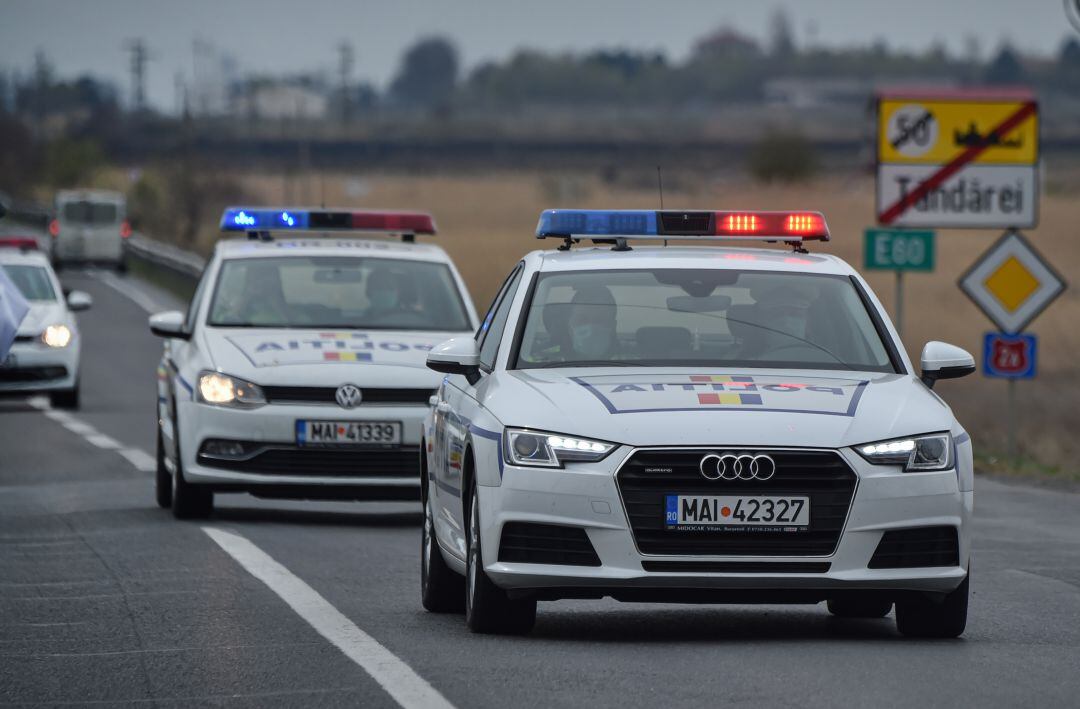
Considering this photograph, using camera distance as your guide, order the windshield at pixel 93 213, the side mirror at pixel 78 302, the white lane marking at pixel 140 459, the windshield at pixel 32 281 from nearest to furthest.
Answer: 1. the white lane marking at pixel 140 459
2. the side mirror at pixel 78 302
3. the windshield at pixel 32 281
4. the windshield at pixel 93 213

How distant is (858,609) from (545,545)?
1785mm

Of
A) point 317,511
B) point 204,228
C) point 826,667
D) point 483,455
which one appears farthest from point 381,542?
point 204,228

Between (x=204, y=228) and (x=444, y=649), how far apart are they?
6890 cm

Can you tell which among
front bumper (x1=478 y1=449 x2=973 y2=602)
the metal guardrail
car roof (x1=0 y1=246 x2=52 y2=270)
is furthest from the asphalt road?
the metal guardrail

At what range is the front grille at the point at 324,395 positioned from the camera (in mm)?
13539

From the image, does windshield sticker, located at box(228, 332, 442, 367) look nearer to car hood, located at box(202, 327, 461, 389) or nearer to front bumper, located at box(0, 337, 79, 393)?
car hood, located at box(202, 327, 461, 389)

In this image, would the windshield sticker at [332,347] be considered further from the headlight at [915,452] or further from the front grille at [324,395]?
the headlight at [915,452]

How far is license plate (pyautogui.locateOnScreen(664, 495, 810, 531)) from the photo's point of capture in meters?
7.96

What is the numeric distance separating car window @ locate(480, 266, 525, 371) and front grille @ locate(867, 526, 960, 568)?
183 centimetres

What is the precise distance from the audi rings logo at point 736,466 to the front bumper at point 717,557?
26cm

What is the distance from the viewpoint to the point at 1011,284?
20.2 m

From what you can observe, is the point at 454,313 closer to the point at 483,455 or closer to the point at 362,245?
the point at 362,245

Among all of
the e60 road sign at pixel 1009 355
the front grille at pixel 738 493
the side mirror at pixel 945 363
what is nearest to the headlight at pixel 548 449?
the front grille at pixel 738 493

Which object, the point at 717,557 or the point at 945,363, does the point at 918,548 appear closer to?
the point at 717,557
